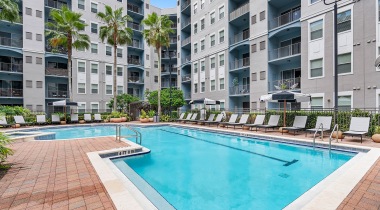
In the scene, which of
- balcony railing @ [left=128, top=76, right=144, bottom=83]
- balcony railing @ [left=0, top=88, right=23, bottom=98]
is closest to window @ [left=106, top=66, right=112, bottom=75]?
balcony railing @ [left=128, top=76, right=144, bottom=83]

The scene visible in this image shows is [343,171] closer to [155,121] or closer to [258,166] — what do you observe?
[258,166]

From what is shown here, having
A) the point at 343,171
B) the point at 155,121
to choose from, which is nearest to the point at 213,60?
the point at 155,121

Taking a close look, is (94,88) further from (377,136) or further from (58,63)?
(377,136)

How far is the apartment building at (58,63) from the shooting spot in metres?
29.0

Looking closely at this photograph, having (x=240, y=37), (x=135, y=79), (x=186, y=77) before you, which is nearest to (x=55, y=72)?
(x=135, y=79)

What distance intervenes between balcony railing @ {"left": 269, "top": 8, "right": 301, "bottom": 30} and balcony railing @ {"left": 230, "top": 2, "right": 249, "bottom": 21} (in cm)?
409

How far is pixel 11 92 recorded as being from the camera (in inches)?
1107

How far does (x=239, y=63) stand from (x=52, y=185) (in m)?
25.5

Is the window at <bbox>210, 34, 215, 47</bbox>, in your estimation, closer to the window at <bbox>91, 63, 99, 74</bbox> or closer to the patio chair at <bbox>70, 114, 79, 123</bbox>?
the window at <bbox>91, 63, 99, 74</bbox>

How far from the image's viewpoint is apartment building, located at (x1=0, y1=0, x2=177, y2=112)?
95.2ft

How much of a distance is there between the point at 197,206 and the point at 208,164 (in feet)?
11.0

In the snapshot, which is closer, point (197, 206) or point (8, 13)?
point (197, 206)

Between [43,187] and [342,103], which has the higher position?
[342,103]

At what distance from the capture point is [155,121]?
2466 cm
